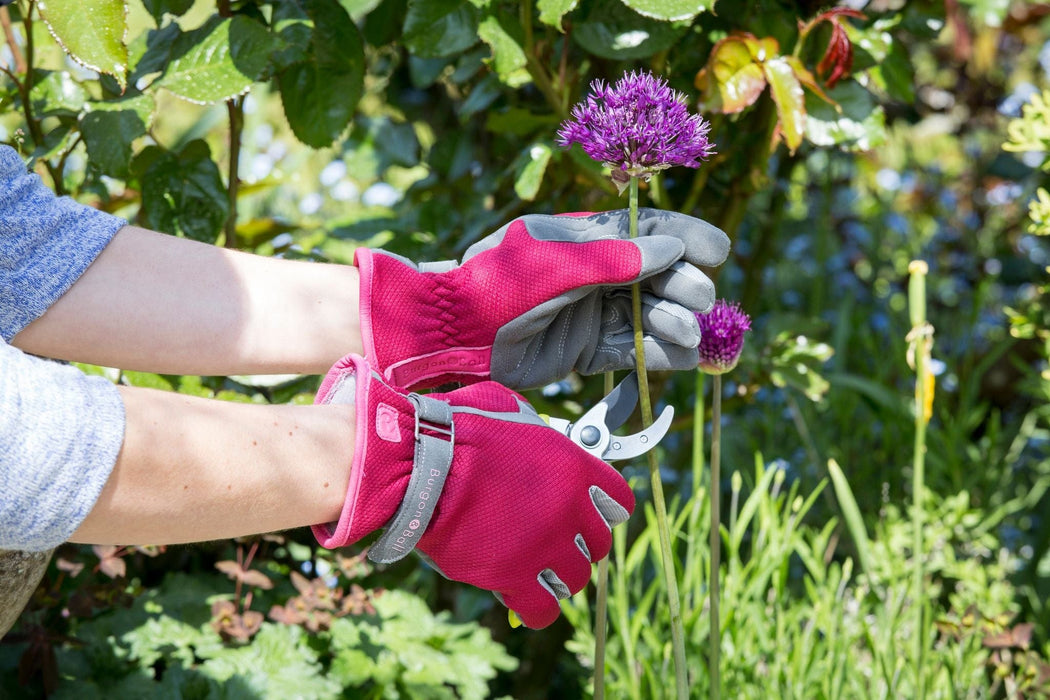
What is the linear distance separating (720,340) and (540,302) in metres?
0.23

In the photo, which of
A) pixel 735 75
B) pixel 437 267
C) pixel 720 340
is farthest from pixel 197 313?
pixel 735 75

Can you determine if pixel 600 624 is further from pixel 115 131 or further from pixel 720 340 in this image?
pixel 115 131

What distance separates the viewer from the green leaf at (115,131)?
124 centimetres

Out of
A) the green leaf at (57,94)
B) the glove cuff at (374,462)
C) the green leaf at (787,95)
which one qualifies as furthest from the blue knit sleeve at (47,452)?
the green leaf at (787,95)

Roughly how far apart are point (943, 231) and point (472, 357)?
243 cm

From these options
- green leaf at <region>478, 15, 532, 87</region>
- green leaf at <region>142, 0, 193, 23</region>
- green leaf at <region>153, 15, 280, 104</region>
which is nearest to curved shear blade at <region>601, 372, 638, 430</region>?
green leaf at <region>478, 15, 532, 87</region>

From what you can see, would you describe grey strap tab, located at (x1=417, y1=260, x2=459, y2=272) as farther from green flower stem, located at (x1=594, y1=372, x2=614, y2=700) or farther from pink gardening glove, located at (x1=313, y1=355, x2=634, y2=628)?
green flower stem, located at (x1=594, y1=372, x2=614, y2=700)

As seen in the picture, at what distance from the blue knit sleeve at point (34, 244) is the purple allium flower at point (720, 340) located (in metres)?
0.75

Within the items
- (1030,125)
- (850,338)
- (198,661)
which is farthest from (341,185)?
(1030,125)

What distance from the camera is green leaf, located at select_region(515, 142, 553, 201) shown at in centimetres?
137

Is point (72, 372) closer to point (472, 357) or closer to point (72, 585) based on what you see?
point (472, 357)

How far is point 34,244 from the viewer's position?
1089 millimetres

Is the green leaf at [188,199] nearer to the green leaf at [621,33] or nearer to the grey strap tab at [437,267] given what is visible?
the grey strap tab at [437,267]

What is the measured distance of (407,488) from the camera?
0.96 meters
